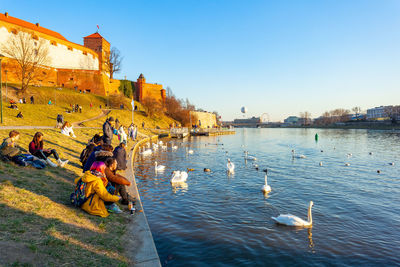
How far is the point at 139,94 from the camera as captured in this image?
8156 cm

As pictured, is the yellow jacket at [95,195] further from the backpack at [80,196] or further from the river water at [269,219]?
the river water at [269,219]

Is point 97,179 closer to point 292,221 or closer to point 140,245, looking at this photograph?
point 140,245

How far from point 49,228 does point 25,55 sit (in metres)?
57.6

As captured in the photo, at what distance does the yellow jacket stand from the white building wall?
220 ft

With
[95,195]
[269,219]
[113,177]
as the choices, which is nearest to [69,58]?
[113,177]

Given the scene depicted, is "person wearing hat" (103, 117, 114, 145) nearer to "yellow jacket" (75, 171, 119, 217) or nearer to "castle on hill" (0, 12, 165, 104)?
"yellow jacket" (75, 171, 119, 217)

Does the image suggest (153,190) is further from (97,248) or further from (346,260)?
(346,260)

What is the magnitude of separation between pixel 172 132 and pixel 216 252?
4554cm

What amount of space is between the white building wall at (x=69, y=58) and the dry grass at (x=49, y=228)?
65.3 m

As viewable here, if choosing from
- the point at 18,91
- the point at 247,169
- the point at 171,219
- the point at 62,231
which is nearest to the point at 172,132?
the point at 18,91

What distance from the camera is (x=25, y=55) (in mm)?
49250

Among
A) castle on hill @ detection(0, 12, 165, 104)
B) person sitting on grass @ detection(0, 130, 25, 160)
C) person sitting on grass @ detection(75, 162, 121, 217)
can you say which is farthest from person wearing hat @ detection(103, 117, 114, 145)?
castle on hill @ detection(0, 12, 165, 104)

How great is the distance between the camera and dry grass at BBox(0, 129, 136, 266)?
13.8 feet

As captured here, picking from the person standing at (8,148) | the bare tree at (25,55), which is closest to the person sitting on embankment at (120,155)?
the person standing at (8,148)
